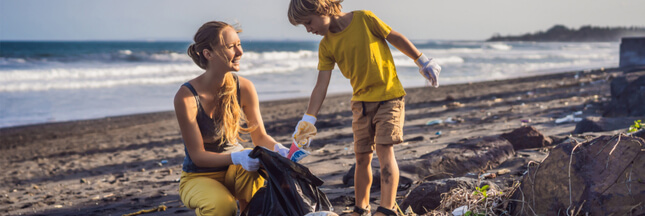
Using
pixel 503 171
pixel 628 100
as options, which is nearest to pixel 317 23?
pixel 503 171

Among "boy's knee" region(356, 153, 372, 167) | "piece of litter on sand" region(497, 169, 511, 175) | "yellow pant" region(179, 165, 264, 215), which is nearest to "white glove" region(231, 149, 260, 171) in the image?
"yellow pant" region(179, 165, 264, 215)

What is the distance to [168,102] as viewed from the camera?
1289cm

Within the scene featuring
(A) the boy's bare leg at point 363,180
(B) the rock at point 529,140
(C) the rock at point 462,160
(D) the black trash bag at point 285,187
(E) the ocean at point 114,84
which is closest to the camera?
(D) the black trash bag at point 285,187

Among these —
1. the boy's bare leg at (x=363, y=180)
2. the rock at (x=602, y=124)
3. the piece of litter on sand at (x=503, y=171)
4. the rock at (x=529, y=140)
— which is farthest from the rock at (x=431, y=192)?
the rock at (x=602, y=124)

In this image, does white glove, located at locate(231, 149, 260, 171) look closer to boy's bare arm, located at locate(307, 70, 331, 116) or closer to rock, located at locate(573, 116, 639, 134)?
boy's bare arm, located at locate(307, 70, 331, 116)

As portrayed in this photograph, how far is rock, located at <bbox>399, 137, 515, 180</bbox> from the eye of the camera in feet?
13.2

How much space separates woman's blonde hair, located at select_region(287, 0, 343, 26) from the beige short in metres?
0.61

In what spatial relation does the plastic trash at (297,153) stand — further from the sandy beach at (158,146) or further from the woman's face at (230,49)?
the sandy beach at (158,146)

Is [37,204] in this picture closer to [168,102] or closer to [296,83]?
[168,102]

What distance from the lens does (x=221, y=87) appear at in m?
3.01

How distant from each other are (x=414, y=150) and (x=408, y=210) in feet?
7.10

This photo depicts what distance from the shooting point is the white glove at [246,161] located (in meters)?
2.77

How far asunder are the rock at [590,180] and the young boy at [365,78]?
2.79ft

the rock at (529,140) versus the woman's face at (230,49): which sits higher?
the woman's face at (230,49)
